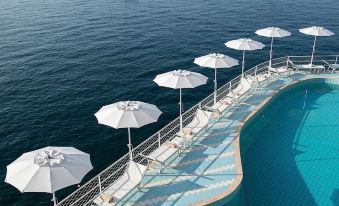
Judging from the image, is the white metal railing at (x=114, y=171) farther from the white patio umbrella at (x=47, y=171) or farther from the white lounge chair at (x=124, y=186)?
the white patio umbrella at (x=47, y=171)

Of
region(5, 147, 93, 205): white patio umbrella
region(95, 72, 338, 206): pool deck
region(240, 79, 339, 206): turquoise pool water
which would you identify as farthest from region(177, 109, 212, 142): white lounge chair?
region(5, 147, 93, 205): white patio umbrella

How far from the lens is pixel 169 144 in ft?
53.3

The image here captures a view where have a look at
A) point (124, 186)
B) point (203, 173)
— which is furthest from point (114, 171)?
point (203, 173)

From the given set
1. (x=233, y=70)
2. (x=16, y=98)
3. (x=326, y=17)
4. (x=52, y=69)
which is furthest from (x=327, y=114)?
(x=326, y=17)

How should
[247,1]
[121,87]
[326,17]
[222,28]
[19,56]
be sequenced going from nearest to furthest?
[121,87], [19,56], [222,28], [326,17], [247,1]

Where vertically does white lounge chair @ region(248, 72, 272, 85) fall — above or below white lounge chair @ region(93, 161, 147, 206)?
above

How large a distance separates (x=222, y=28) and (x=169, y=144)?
137 ft

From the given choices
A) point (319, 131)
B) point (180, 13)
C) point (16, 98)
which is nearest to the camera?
point (319, 131)

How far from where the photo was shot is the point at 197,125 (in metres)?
18.1

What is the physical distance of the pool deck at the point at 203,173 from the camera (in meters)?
13.0

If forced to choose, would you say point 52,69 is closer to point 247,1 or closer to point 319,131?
point 319,131

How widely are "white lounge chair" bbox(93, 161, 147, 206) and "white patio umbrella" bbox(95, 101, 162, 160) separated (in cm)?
144

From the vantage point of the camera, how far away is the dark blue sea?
83.5 feet

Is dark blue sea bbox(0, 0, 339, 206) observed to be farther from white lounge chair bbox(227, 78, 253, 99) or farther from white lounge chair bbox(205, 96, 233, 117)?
white lounge chair bbox(227, 78, 253, 99)
